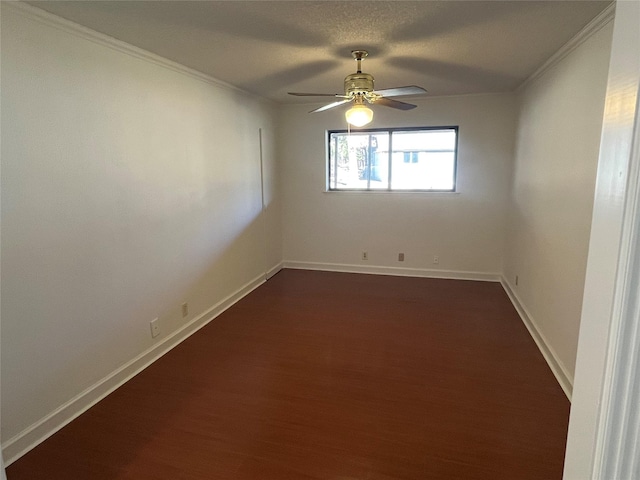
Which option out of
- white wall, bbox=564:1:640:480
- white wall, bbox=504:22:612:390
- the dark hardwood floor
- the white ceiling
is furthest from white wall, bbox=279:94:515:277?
white wall, bbox=564:1:640:480

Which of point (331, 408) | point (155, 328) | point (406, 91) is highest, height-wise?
point (406, 91)

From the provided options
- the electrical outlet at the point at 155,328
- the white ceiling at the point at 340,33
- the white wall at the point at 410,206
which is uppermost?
the white ceiling at the point at 340,33

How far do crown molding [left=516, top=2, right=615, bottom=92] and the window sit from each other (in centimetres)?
153

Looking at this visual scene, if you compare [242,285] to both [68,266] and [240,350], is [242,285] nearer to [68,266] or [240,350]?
[240,350]

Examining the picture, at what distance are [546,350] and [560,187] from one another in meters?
1.25

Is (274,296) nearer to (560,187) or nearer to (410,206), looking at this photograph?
(410,206)

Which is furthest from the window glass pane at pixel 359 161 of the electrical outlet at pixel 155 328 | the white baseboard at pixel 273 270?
the electrical outlet at pixel 155 328

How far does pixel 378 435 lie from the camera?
87.3 inches

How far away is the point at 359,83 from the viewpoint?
2.95 metres

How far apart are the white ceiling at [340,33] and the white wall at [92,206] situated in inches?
10.9

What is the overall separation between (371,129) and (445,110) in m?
0.93

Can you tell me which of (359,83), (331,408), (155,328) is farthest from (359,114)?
(155,328)

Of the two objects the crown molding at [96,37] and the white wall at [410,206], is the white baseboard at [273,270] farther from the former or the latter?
the crown molding at [96,37]

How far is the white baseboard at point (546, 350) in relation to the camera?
257cm
